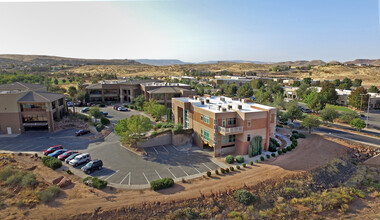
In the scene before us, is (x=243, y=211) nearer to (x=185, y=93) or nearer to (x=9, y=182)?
(x=9, y=182)

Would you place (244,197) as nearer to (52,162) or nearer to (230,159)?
(230,159)

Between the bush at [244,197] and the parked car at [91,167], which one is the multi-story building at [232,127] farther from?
the parked car at [91,167]

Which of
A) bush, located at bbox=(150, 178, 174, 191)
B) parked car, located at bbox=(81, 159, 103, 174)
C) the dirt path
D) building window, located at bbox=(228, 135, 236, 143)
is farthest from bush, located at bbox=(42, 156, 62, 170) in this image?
building window, located at bbox=(228, 135, 236, 143)

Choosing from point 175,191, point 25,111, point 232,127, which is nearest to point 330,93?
point 232,127

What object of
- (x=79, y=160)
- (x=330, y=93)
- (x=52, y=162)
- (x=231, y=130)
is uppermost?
(x=330, y=93)

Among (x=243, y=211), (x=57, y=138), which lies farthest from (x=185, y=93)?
(x=243, y=211)

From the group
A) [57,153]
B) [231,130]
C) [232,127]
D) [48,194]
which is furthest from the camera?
[232,127]

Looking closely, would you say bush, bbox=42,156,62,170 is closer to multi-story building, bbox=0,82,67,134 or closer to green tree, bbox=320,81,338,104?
multi-story building, bbox=0,82,67,134
